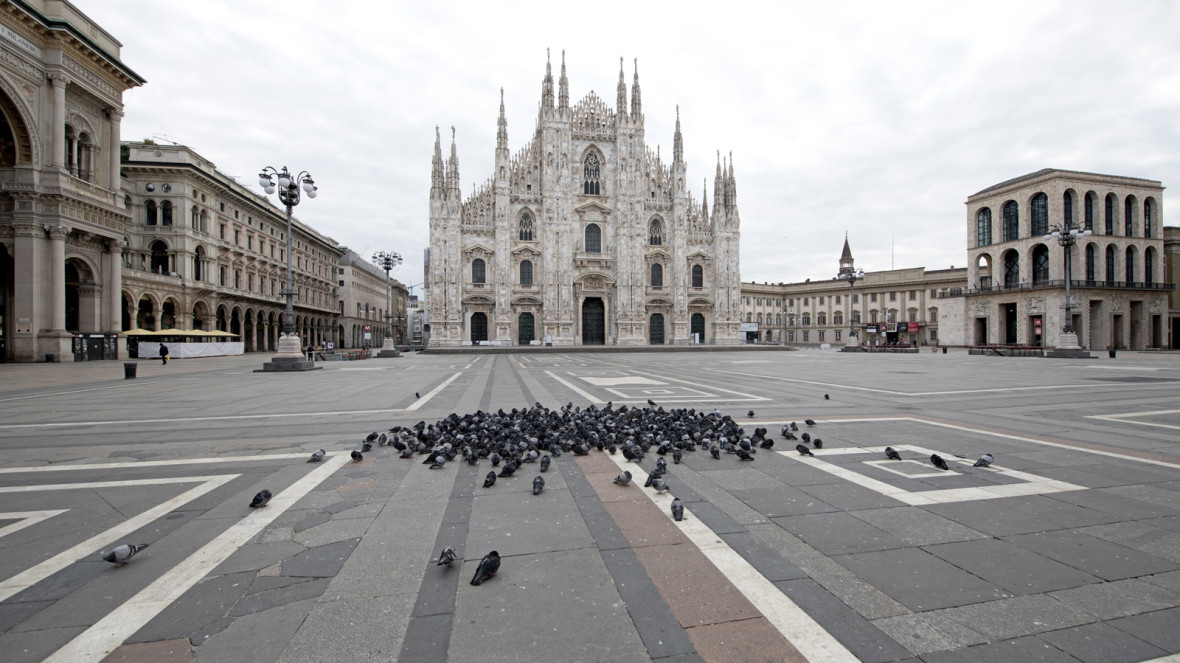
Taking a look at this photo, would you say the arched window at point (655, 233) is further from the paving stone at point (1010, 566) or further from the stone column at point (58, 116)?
the paving stone at point (1010, 566)

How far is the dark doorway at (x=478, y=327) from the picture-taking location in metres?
49.5

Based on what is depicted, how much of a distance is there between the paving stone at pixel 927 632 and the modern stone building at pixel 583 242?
46215mm

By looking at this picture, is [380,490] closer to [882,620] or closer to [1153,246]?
[882,620]

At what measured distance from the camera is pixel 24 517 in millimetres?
3924

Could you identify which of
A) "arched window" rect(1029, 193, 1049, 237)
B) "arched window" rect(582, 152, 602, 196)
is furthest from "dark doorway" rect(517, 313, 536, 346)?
"arched window" rect(1029, 193, 1049, 237)

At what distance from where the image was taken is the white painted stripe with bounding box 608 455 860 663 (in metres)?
2.21

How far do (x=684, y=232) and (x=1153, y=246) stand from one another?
44294 millimetres

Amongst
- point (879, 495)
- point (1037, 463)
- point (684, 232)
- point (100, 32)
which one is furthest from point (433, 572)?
point (684, 232)

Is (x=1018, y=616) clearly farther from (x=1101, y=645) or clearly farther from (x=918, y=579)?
(x=918, y=579)

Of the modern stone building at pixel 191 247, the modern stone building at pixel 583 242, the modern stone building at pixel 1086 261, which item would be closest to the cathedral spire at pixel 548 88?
the modern stone building at pixel 583 242

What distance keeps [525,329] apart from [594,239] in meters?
11.8

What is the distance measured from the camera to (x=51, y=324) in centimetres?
2694

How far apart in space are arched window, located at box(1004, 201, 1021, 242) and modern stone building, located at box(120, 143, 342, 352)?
225 feet

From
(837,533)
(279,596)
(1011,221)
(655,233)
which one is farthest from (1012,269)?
(279,596)
